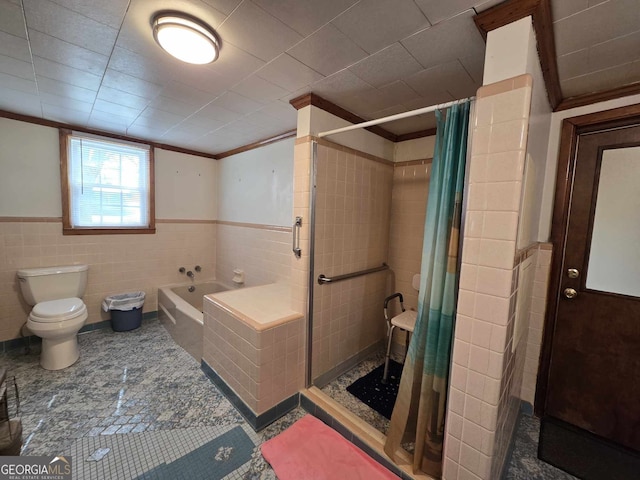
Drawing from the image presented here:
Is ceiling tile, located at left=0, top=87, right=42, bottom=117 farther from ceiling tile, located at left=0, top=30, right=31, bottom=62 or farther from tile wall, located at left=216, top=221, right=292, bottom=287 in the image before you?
tile wall, located at left=216, top=221, right=292, bottom=287

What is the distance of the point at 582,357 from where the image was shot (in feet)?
5.34

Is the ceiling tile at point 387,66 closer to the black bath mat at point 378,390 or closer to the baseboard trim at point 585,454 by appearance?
the black bath mat at point 378,390

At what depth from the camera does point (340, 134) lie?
1.94 m

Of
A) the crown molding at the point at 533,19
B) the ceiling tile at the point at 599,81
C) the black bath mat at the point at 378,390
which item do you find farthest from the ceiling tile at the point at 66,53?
the black bath mat at the point at 378,390

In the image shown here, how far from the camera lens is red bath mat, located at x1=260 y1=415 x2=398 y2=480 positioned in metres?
1.35

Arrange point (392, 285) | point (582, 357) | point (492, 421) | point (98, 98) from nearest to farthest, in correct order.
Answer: point (492, 421) < point (582, 357) < point (98, 98) < point (392, 285)

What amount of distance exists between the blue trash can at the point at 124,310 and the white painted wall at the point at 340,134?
2.65 metres

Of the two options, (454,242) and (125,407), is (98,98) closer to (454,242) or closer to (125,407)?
(125,407)

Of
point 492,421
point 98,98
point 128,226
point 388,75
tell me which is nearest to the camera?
point 492,421

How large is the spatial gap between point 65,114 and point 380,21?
2.82 meters

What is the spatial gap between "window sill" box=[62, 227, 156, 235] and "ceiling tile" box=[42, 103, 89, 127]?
1051mm

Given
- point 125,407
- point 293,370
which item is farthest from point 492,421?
point 125,407

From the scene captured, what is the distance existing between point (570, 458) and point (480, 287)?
4.67 ft

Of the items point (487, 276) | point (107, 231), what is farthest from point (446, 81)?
point (107, 231)
